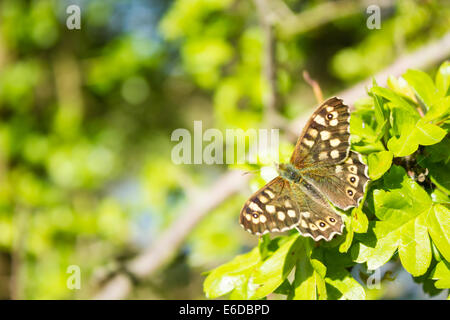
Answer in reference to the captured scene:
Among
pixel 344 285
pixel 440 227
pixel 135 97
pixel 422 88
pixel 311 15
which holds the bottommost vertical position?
pixel 344 285

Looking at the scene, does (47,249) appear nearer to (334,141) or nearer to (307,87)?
(307,87)

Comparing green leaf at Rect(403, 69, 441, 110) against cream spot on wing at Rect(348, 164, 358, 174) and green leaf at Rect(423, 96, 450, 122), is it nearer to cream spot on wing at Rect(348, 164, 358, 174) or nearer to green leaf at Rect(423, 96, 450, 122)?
green leaf at Rect(423, 96, 450, 122)

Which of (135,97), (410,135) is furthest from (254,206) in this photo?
(135,97)

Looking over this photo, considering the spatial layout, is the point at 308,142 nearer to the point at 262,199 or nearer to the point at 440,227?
the point at 262,199

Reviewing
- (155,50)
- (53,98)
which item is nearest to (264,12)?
(155,50)

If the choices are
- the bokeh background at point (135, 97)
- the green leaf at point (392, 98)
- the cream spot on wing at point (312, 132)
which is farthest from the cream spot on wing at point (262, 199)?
the bokeh background at point (135, 97)

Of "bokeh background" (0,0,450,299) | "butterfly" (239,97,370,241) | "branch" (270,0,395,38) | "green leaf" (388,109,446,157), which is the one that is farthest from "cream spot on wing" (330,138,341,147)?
"branch" (270,0,395,38)
